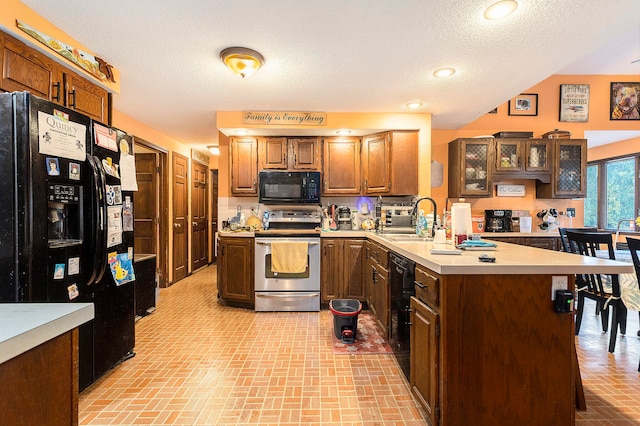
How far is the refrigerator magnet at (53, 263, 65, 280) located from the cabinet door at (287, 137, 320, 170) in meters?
2.55

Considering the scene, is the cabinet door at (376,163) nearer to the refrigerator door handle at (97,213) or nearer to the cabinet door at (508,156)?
the cabinet door at (508,156)

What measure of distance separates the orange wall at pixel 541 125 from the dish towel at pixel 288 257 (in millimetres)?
2164

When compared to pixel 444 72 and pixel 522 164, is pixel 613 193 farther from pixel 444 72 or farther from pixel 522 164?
pixel 444 72

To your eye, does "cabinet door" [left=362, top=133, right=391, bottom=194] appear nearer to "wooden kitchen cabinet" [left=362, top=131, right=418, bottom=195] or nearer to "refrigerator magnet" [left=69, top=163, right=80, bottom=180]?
"wooden kitchen cabinet" [left=362, top=131, right=418, bottom=195]

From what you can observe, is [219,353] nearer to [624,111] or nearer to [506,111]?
[506,111]

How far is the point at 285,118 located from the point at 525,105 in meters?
3.40

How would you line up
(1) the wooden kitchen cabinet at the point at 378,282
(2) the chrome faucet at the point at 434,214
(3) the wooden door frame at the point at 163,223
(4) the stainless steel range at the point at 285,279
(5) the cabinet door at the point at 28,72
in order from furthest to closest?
(3) the wooden door frame at the point at 163,223, (4) the stainless steel range at the point at 285,279, (2) the chrome faucet at the point at 434,214, (1) the wooden kitchen cabinet at the point at 378,282, (5) the cabinet door at the point at 28,72

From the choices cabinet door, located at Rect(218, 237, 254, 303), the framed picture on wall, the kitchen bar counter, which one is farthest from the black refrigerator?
the framed picture on wall

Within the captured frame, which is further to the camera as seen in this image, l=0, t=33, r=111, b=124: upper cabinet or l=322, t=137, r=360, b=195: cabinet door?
l=322, t=137, r=360, b=195: cabinet door

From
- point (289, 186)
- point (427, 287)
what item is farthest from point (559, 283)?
point (289, 186)

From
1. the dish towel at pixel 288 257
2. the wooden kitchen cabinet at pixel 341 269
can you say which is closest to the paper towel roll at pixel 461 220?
the wooden kitchen cabinet at pixel 341 269

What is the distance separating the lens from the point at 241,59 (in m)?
2.16

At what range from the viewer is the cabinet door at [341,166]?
3.76 metres

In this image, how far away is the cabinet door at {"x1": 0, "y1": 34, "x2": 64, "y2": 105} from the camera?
161cm
